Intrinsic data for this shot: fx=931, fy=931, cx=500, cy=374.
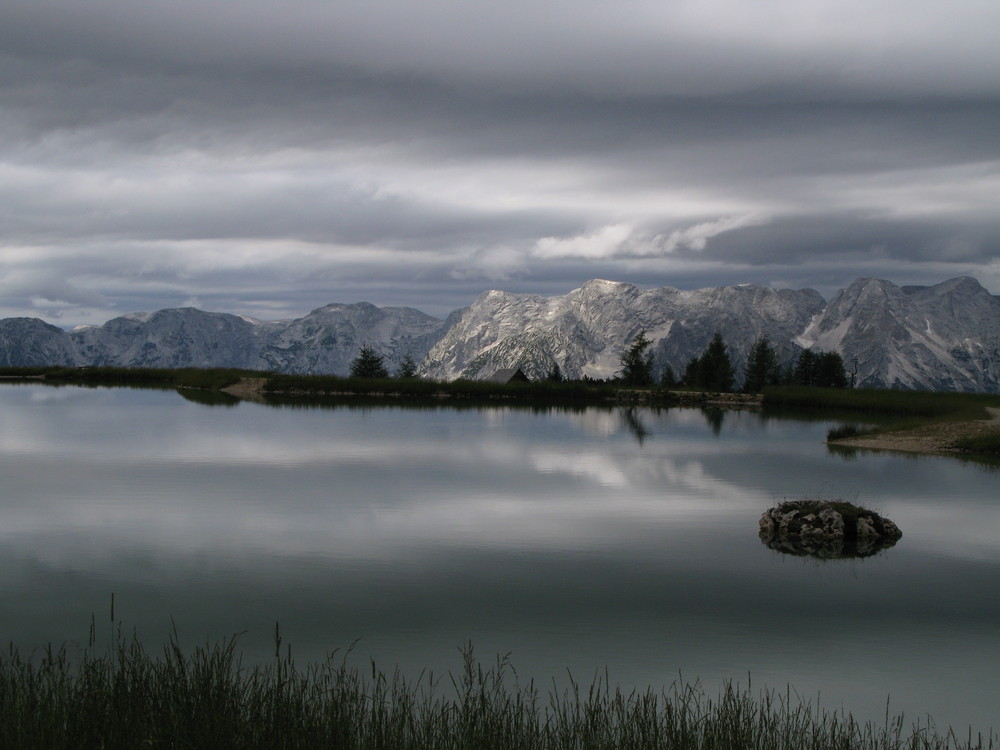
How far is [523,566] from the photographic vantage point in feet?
50.5

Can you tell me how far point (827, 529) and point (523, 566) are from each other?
21.6 ft

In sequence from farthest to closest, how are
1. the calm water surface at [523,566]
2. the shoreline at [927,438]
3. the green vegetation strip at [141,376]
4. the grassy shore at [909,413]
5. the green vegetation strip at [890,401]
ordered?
the green vegetation strip at [141,376], the green vegetation strip at [890,401], the grassy shore at [909,413], the shoreline at [927,438], the calm water surface at [523,566]

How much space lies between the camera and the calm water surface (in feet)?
36.6

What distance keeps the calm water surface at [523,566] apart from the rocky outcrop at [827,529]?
492mm

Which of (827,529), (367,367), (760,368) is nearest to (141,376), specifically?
(367,367)

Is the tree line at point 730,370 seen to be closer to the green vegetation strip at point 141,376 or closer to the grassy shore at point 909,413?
the grassy shore at point 909,413

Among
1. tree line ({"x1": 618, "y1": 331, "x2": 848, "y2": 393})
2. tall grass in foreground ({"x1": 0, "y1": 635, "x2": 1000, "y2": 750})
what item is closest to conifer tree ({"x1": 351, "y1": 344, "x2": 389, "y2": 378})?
tree line ({"x1": 618, "y1": 331, "x2": 848, "y2": 393})

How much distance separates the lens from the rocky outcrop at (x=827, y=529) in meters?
17.8

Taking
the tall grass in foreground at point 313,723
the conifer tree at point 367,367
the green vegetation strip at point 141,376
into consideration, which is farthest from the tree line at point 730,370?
the tall grass in foreground at point 313,723

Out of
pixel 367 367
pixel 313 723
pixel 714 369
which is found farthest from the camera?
pixel 714 369

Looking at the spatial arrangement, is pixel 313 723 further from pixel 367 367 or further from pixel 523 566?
pixel 367 367

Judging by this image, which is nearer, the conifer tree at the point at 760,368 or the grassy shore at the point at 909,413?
the grassy shore at the point at 909,413

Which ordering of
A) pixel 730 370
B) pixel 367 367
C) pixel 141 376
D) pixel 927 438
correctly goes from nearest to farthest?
pixel 927 438
pixel 141 376
pixel 367 367
pixel 730 370

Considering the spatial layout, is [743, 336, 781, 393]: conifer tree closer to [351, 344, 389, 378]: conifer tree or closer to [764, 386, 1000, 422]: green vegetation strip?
[764, 386, 1000, 422]: green vegetation strip
